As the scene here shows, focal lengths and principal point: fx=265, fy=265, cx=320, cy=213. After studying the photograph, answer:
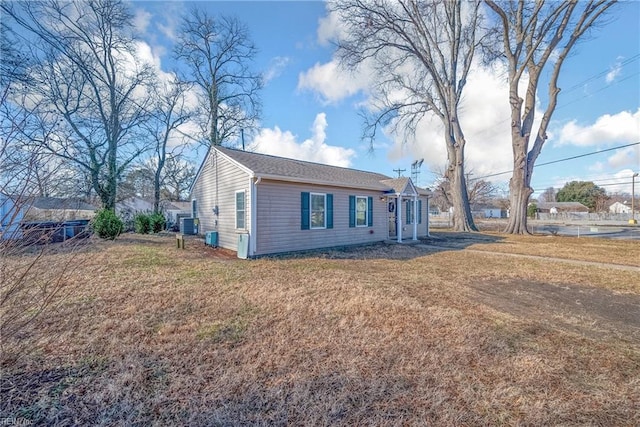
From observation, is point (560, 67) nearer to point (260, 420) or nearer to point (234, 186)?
point (234, 186)

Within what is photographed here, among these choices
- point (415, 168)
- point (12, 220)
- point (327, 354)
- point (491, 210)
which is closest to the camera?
point (12, 220)

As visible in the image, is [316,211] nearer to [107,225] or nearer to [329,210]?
[329,210]

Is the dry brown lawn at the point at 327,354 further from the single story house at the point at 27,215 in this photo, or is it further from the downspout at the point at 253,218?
the downspout at the point at 253,218

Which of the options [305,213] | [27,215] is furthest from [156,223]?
[27,215]

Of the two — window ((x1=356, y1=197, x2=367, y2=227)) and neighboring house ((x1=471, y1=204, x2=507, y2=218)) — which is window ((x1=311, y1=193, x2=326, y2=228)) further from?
neighboring house ((x1=471, y1=204, x2=507, y2=218))

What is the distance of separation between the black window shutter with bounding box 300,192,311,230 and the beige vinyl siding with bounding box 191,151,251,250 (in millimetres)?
1878

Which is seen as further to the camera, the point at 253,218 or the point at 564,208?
the point at 564,208

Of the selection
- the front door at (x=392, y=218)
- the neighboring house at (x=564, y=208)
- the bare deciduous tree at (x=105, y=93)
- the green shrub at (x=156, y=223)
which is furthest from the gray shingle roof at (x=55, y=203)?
the neighboring house at (x=564, y=208)

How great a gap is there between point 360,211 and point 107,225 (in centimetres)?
1060

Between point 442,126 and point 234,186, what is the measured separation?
15.8 m

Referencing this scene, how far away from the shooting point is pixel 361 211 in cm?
1145

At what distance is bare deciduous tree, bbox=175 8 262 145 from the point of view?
19.8 m

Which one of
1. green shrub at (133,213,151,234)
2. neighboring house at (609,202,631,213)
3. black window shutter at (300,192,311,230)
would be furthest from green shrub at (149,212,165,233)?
neighboring house at (609,202,631,213)

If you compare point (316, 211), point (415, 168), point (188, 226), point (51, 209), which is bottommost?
point (188, 226)
